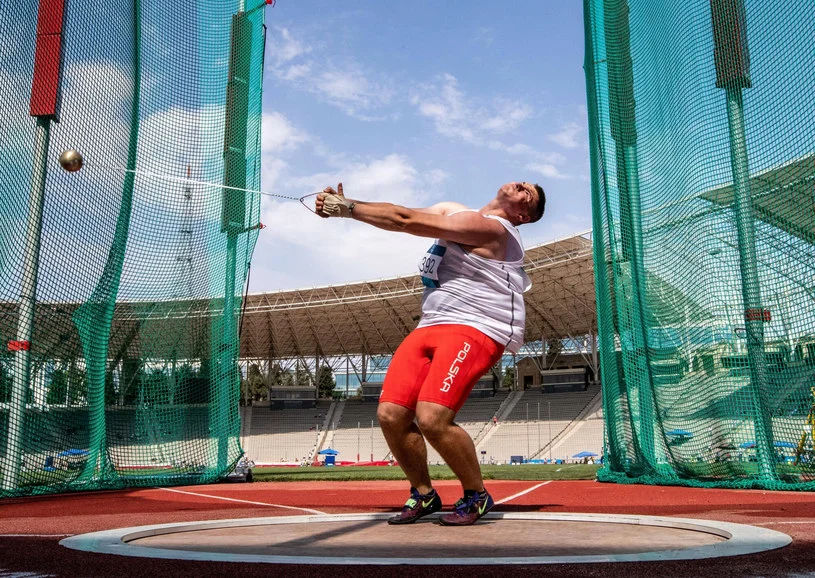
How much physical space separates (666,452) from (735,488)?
2.98 feet

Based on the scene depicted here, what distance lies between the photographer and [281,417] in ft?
143

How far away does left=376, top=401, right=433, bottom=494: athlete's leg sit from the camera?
3416mm

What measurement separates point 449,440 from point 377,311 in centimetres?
3509

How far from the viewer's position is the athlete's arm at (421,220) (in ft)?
10.5

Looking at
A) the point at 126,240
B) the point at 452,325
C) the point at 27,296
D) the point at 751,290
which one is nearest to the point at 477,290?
the point at 452,325

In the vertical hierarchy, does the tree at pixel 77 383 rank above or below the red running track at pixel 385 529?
above

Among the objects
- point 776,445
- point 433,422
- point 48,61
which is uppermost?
point 48,61

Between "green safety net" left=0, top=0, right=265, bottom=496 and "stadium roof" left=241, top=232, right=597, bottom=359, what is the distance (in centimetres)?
2102

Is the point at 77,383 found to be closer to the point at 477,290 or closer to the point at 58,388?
the point at 58,388

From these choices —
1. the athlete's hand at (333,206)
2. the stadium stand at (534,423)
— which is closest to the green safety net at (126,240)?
the athlete's hand at (333,206)

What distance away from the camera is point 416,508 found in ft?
11.1

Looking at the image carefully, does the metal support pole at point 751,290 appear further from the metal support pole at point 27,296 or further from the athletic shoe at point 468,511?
the metal support pole at point 27,296

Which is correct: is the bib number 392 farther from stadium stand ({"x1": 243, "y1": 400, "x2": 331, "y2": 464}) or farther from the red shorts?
stadium stand ({"x1": 243, "y1": 400, "x2": 331, "y2": 464})

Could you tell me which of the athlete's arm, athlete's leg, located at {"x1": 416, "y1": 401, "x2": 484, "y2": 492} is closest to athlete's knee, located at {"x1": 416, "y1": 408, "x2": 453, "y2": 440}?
athlete's leg, located at {"x1": 416, "y1": 401, "x2": 484, "y2": 492}
